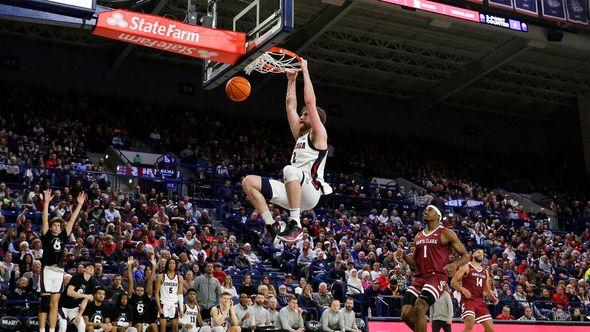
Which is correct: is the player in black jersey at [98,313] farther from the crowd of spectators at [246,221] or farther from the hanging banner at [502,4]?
the hanging banner at [502,4]

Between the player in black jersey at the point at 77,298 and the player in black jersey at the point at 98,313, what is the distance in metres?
0.34

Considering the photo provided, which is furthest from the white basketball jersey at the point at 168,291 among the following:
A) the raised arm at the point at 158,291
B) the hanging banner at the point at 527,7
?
the hanging banner at the point at 527,7

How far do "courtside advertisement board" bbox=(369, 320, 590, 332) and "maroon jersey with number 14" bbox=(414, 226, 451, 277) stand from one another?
513 centimetres

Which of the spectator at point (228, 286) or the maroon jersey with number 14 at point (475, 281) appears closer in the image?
the maroon jersey with number 14 at point (475, 281)

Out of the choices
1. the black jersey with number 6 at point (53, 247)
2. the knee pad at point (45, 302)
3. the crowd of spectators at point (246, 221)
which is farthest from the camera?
the crowd of spectators at point (246, 221)

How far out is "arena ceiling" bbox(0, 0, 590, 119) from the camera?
2830cm

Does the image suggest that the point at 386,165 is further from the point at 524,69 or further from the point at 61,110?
the point at 61,110

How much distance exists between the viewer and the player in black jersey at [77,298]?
13430 millimetres

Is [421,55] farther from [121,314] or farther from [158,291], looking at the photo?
[121,314]

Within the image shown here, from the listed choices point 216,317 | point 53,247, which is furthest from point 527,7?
point 53,247

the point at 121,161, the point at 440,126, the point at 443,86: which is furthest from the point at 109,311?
the point at 440,126

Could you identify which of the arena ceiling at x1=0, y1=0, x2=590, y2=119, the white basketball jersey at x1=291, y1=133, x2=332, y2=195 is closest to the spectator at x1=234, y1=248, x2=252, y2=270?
the arena ceiling at x1=0, y1=0, x2=590, y2=119

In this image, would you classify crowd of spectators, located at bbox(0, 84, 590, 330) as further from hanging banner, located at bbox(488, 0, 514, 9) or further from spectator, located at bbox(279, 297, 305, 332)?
hanging banner, located at bbox(488, 0, 514, 9)

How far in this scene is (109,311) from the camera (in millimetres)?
14234
